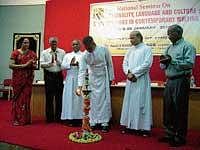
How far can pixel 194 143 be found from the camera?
415 cm

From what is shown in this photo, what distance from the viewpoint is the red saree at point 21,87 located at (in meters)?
5.27

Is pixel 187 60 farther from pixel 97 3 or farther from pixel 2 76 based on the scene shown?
pixel 2 76

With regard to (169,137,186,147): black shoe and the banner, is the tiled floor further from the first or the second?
the banner

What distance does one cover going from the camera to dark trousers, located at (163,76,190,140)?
3.95m

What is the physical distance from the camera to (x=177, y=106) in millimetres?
3943

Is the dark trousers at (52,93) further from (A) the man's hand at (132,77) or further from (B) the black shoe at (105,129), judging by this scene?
(A) the man's hand at (132,77)

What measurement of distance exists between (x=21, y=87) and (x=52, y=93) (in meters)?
0.57

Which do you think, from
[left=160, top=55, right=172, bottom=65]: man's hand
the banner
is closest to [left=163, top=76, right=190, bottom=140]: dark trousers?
[left=160, top=55, right=172, bottom=65]: man's hand

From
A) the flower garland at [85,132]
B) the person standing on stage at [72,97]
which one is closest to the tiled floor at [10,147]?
the flower garland at [85,132]

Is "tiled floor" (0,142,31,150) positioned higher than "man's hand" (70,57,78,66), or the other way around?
"man's hand" (70,57,78,66)

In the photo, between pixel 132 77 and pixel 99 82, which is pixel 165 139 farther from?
pixel 99 82

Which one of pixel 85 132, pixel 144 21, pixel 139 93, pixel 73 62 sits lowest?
pixel 85 132

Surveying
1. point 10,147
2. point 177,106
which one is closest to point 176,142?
point 177,106

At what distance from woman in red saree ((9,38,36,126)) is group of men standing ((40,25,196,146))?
1.26 feet
